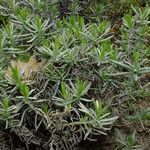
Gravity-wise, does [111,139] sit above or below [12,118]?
below

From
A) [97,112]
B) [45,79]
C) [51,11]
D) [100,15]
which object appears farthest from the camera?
[100,15]

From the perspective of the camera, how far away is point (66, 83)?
3.04m

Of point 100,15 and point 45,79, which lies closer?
point 45,79

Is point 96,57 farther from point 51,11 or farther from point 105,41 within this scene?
point 51,11

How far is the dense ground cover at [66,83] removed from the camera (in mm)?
2887

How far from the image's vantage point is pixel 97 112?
2.81 metres

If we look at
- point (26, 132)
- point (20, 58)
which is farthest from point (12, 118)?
point (20, 58)

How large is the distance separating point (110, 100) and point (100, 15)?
135 centimetres

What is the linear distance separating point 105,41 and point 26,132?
3.05 ft

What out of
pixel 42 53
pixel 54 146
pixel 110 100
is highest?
pixel 42 53

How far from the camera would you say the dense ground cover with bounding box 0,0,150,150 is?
2.89 metres

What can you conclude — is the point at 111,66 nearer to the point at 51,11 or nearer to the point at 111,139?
the point at 111,139

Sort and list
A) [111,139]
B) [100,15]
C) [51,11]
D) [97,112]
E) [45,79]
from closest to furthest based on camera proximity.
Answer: [97,112]
[45,79]
[111,139]
[51,11]
[100,15]

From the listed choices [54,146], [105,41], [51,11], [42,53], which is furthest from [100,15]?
[54,146]
